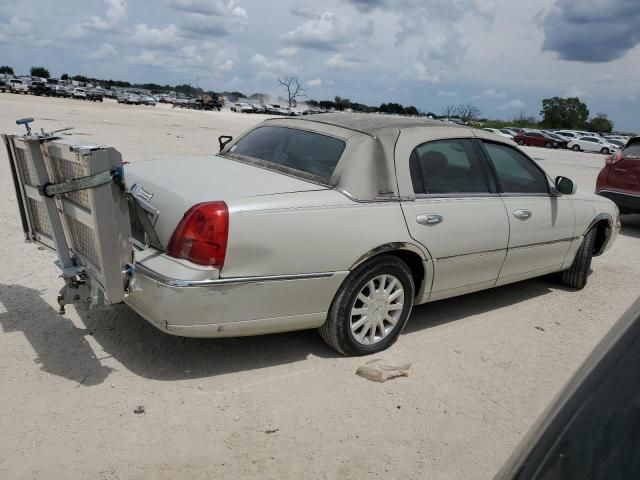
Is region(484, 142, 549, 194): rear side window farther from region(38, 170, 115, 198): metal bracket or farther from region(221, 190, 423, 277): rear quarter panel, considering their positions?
region(38, 170, 115, 198): metal bracket

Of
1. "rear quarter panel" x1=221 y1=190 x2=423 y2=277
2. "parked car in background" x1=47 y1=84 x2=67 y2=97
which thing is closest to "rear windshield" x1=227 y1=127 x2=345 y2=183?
"rear quarter panel" x1=221 y1=190 x2=423 y2=277

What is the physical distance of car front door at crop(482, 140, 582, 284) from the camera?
487 cm

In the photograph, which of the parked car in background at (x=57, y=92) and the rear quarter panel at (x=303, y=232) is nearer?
the rear quarter panel at (x=303, y=232)

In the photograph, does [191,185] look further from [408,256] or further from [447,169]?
[447,169]

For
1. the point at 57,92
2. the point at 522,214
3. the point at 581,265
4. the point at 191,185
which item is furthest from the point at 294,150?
the point at 57,92

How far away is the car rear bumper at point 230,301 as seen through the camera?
128 inches

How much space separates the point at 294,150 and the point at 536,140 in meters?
46.2

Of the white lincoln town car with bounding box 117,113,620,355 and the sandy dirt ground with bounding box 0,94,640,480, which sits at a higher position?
the white lincoln town car with bounding box 117,113,620,355

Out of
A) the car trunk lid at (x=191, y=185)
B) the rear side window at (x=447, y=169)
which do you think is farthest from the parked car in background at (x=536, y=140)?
the car trunk lid at (x=191, y=185)

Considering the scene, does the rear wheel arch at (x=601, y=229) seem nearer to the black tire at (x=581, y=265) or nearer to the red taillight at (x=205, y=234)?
the black tire at (x=581, y=265)

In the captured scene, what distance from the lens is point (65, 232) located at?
12.7 feet

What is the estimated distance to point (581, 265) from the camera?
588 centimetres

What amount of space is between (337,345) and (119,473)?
1.67 meters

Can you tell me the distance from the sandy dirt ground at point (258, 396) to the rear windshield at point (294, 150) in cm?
128
